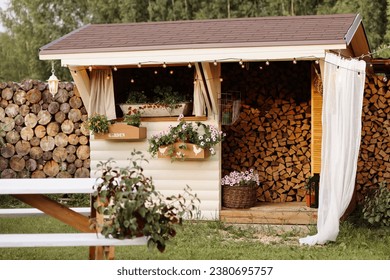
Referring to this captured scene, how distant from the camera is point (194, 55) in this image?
28.7 feet

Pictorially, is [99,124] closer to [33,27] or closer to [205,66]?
[205,66]

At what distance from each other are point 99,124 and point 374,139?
388cm

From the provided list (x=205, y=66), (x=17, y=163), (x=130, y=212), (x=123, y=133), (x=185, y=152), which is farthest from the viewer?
(x=17, y=163)

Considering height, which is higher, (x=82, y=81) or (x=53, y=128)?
(x=82, y=81)

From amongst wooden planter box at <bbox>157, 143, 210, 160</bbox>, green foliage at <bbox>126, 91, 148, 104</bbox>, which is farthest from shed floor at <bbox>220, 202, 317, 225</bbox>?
green foliage at <bbox>126, 91, 148, 104</bbox>

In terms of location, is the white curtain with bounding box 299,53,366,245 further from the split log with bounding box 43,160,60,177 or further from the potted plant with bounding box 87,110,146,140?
the split log with bounding box 43,160,60,177

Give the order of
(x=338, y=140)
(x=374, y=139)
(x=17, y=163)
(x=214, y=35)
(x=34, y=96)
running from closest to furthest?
(x=338, y=140), (x=214, y=35), (x=374, y=139), (x=34, y=96), (x=17, y=163)

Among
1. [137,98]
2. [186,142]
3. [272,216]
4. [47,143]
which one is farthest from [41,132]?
[272,216]

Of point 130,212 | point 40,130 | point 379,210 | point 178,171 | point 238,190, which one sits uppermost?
point 40,130

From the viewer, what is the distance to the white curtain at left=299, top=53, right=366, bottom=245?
7.73 metres

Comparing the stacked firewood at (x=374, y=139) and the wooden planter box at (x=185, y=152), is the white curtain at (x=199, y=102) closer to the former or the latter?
the wooden planter box at (x=185, y=152)

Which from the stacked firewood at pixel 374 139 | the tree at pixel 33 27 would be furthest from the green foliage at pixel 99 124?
the tree at pixel 33 27

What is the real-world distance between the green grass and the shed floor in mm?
217
